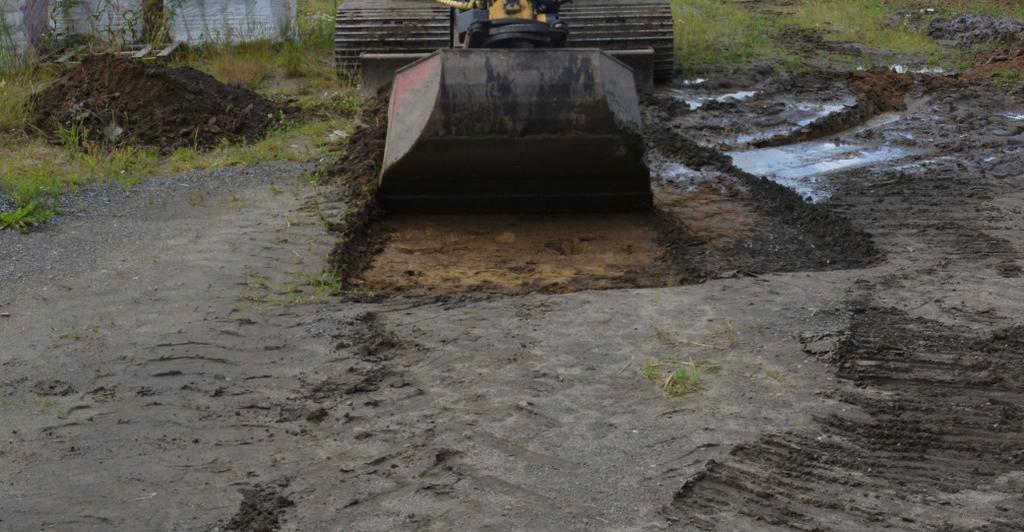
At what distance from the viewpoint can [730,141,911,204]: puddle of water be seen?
395 inches

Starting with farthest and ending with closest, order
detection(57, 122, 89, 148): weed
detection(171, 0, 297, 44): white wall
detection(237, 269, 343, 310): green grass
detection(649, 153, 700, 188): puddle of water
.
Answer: detection(171, 0, 297, 44): white wall → detection(57, 122, 89, 148): weed → detection(649, 153, 700, 188): puddle of water → detection(237, 269, 343, 310): green grass

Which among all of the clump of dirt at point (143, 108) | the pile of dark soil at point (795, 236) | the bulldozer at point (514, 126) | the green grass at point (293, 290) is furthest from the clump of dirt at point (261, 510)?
the clump of dirt at point (143, 108)

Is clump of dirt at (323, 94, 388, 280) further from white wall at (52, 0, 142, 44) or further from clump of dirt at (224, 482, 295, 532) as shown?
white wall at (52, 0, 142, 44)

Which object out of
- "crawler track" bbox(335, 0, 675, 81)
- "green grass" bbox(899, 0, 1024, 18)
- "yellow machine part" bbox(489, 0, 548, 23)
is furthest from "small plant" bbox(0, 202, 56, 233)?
"green grass" bbox(899, 0, 1024, 18)

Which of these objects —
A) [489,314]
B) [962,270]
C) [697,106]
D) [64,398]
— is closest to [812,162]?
[697,106]

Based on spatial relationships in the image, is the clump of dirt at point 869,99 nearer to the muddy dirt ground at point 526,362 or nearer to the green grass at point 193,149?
the muddy dirt ground at point 526,362

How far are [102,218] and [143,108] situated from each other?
2.88 meters

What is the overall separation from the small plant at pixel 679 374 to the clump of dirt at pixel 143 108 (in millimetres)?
6241

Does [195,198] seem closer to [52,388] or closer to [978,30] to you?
[52,388]

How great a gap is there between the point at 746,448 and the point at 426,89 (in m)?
4.19

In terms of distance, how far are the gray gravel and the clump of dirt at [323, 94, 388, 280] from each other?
1.28 ft

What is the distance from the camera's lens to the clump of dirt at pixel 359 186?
8141 mm

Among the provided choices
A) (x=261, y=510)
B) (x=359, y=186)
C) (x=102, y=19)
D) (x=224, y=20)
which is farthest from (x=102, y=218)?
(x=102, y=19)

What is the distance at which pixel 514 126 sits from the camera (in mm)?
8445
